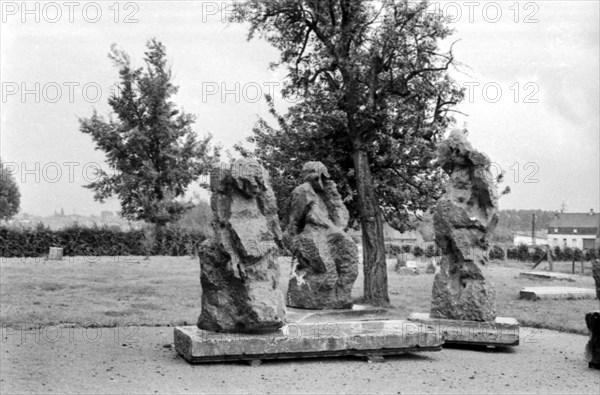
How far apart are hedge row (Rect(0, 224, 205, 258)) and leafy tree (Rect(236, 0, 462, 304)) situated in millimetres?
17972

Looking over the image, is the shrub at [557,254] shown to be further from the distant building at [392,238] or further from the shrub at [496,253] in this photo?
the distant building at [392,238]

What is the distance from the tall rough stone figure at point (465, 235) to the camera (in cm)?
1252

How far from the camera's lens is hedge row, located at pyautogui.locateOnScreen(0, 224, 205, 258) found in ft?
113

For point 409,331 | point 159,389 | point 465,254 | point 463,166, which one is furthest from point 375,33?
point 159,389

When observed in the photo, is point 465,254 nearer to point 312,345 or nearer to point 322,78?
point 312,345

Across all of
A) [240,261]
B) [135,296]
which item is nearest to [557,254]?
[135,296]

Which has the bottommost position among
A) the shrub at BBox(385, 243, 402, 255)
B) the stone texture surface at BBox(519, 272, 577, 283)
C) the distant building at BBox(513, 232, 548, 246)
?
the stone texture surface at BBox(519, 272, 577, 283)

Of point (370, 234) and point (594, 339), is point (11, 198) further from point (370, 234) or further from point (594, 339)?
point (594, 339)

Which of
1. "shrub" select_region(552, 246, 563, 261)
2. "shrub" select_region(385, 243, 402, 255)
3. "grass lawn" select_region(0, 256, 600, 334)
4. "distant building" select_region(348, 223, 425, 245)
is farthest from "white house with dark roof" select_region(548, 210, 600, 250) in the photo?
"grass lawn" select_region(0, 256, 600, 334)

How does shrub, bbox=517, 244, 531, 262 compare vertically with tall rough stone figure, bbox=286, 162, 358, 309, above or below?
below

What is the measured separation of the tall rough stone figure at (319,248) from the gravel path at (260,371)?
292 centimetres

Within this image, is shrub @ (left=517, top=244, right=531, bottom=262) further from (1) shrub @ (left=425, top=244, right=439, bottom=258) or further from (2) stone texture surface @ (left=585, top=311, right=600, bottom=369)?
(2) stone texture surface @ (left=585, top=311, right=600, bottom=369)

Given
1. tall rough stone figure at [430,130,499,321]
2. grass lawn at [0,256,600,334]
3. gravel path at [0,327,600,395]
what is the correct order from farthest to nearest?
grass lawn at [0,256,600,334] → tall rough stone figure at [430,130,499,321] → gravel path at [0,327,600,395]

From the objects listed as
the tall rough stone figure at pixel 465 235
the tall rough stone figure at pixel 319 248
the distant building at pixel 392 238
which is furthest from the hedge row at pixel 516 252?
the tall rough stone figure at pixel 465 235
